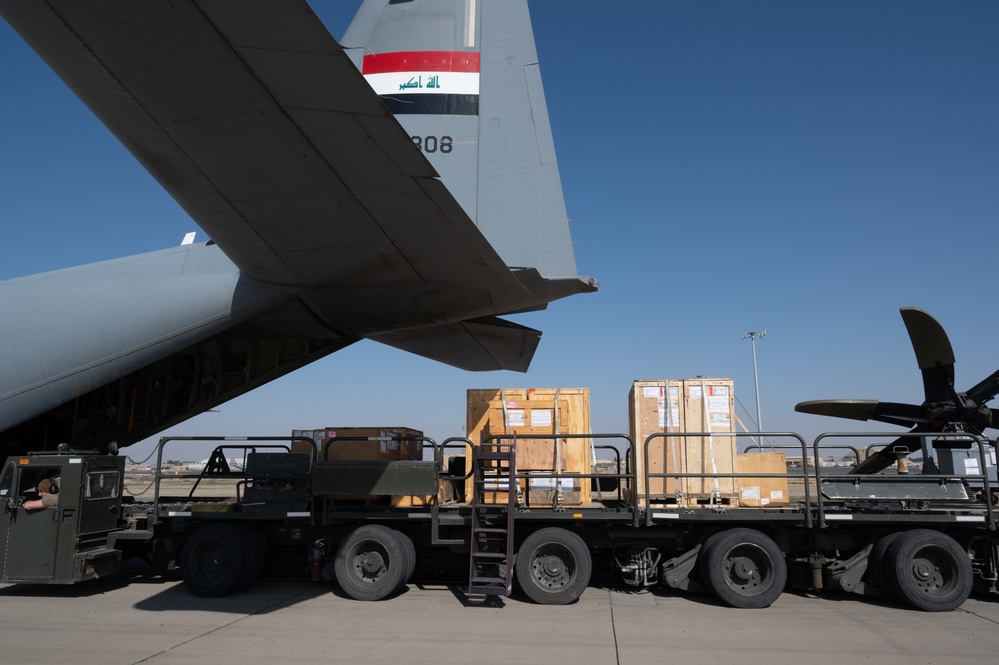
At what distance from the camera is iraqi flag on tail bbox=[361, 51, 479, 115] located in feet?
29.6

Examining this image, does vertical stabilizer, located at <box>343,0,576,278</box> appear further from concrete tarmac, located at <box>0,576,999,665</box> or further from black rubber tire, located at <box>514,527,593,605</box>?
concrete tarmac, located at <box>0,576,999,665</box>

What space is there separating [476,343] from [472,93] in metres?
3.60

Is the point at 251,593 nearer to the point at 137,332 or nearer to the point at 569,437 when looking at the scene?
the point at 137,332

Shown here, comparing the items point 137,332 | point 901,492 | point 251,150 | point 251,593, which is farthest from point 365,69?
point 901,492

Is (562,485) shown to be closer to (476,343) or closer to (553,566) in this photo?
(553,566)

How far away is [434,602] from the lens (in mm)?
8648

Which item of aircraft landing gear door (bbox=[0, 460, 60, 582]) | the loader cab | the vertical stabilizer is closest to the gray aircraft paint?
the vertical stabilizer

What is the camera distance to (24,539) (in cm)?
875

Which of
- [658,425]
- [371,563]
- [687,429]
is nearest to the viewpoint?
[371,563]

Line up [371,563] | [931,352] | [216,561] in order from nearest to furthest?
[371,563] < [216,561] < [931,352]

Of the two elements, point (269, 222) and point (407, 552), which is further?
point (407, 552)

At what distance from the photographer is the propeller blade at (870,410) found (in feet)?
32.7

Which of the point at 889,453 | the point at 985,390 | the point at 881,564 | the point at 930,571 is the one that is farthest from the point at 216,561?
the point at 985,390

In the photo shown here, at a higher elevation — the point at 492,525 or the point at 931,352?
the point at 931,352
